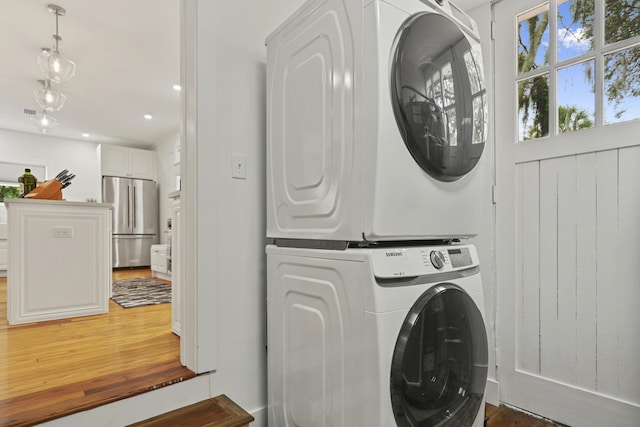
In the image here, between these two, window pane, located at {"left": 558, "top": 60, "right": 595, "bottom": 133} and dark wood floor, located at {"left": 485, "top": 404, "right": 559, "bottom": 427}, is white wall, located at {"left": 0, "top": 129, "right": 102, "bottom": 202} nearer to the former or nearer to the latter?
dark wood floor, located at {"left": 485, "top": 404, "right": 559, "bottom": 427}

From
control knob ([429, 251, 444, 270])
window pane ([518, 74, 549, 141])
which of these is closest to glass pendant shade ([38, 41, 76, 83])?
control knob ([429, 251, 444, 270])

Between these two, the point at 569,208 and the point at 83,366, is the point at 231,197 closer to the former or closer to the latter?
the point at 83,366

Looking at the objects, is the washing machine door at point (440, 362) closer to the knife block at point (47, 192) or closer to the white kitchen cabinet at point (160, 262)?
the knife block at point (47, 192)

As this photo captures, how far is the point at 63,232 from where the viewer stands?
2.75 m

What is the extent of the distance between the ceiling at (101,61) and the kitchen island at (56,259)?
158cm

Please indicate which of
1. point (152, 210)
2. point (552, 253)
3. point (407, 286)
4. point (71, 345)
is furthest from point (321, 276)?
point (152, 210)

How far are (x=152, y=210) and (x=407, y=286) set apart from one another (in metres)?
6.78

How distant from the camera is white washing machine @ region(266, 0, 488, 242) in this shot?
113 centimetres

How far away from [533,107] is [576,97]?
208mm

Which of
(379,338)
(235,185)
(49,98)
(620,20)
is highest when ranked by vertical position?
(49,98)

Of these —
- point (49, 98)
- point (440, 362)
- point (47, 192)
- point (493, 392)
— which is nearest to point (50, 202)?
point (47, 192)

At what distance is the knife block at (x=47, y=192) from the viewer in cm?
280

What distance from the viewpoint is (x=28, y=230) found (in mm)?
2607

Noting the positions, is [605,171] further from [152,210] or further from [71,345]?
[152,210]
